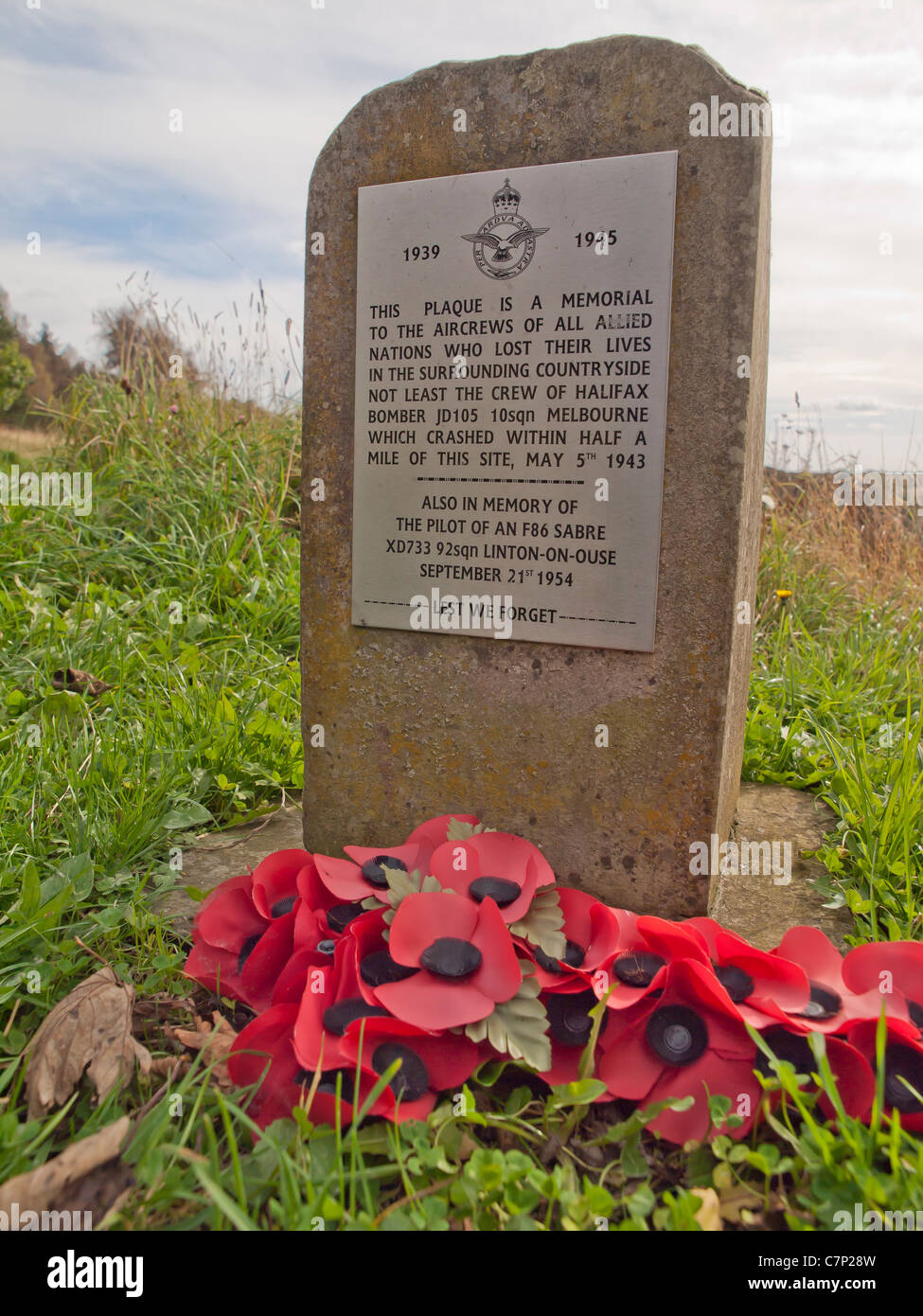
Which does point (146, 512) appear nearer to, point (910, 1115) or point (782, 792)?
point (782, 792)

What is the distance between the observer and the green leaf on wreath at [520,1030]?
1.49 meters

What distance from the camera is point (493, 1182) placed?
1.25 m

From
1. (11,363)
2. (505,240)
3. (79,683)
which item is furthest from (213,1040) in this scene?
(11,363)

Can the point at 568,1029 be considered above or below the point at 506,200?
below

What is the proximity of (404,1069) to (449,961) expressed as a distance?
8.1 inches

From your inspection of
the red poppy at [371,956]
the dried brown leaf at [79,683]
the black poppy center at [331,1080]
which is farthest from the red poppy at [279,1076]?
the dried brown leaf at [79,683]

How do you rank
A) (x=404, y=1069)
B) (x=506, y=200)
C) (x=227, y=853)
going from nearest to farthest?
(x=404, y=1069)
(x=506, y=200)
(x=227, y=853)

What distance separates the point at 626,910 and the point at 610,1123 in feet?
1.67

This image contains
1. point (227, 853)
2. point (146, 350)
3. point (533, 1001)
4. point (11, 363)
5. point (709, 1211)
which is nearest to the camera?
point (709, 1211)

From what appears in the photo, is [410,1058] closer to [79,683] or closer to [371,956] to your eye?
[371,956]

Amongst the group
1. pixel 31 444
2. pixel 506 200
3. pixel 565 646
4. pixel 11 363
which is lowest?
pixel 565 646

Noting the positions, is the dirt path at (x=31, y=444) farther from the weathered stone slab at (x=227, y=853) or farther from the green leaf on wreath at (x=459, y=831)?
the green leaf on wreath at (x=459, y=831)

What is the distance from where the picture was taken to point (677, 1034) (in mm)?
1548

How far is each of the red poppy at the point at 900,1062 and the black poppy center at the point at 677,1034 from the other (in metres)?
0.26
